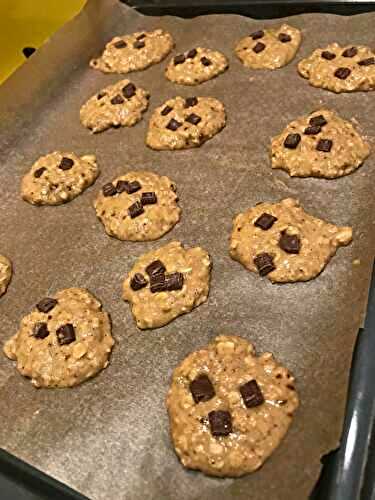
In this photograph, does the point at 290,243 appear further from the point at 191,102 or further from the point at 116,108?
the point at 116,108

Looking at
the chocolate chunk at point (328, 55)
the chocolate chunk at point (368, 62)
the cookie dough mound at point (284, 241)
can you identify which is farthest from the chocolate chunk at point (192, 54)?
the cookie dough mound at point (284, 241)

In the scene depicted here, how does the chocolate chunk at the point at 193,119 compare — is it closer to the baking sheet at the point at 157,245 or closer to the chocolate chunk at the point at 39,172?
the baking sheet at the point at 157,245

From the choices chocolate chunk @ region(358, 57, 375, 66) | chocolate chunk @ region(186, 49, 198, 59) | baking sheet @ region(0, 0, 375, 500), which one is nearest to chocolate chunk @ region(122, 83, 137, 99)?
baking sheet @ region(0, 0, 375, 500)

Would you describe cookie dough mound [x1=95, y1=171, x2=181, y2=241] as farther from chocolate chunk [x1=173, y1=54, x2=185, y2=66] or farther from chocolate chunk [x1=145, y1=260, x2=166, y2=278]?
chocolate chunk [x1=173, y1=54, x2=185, y2=66]

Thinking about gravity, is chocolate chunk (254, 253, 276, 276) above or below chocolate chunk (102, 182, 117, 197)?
below

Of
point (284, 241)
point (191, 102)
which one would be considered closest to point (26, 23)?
point (191, 102)
